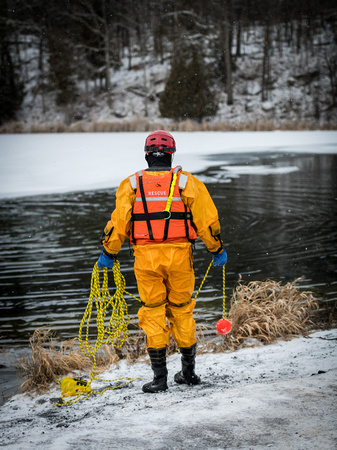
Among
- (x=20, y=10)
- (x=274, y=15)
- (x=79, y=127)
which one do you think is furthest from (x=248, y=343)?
(x=20, y=10)

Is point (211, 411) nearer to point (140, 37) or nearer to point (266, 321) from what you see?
point (266, 321)

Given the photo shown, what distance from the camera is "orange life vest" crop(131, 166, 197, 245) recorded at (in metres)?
3.52

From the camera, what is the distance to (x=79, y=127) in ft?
98.5

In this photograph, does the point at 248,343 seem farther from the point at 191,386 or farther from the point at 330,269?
the point at 330,269

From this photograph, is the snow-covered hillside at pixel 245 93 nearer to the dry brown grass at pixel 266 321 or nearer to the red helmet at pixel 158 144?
the dry brown grass at pixel 266 321

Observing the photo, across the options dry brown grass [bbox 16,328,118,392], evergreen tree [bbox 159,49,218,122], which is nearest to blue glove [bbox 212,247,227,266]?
dry brown grass [bbox 16,328,118,392]

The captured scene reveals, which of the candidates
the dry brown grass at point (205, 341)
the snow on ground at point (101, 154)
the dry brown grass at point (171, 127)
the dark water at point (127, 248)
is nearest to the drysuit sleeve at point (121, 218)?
the dry brown grass at point (205, 341)

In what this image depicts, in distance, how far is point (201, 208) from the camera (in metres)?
3.55

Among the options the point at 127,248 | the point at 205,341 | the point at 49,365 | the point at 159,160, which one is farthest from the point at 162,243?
the point at 127,248

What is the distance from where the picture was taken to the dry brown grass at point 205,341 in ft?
13.1

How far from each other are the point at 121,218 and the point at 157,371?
3.61 feet

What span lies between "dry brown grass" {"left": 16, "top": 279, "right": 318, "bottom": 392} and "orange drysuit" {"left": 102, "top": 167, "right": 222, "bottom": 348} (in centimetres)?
81

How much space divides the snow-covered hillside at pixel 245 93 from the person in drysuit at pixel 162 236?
3905 cm

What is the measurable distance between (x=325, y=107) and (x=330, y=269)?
42.5m
